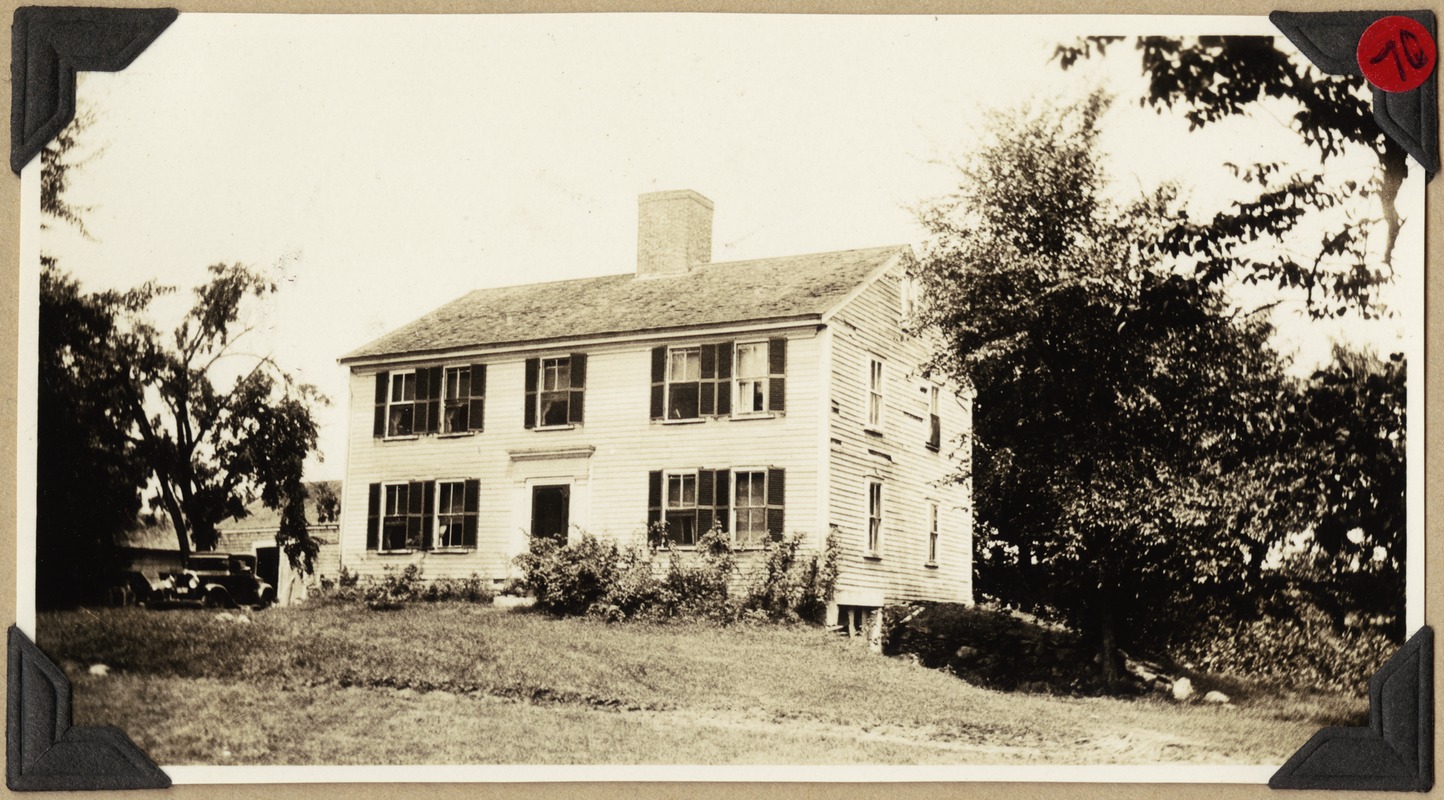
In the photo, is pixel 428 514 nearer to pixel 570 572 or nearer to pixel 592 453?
pixel 570 572

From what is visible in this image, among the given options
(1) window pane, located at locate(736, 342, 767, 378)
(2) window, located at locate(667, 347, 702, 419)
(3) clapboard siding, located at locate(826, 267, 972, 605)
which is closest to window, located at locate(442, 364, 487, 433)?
(2) window, located at locate(667, 347, 702, 419)

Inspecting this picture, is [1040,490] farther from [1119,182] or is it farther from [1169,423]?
[1119,182]

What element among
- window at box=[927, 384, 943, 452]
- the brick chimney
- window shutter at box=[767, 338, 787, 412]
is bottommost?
window at box=[927, 384, 943, 452]

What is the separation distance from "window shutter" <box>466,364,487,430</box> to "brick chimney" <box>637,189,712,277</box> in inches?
49.5

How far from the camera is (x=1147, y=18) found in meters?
6.62

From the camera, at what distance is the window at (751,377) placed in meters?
7.04

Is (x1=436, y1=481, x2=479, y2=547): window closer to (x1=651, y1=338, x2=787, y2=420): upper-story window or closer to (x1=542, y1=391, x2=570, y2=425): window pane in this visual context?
(x1=542, y1=391, x2=570, y2=425): window pane

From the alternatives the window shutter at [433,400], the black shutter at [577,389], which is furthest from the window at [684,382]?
the window shutter at [433,400]

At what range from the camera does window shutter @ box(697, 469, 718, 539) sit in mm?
6699

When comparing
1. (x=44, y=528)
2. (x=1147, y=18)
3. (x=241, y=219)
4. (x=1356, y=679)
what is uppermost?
(x=1147, y=18)

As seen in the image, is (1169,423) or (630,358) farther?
(630,358)

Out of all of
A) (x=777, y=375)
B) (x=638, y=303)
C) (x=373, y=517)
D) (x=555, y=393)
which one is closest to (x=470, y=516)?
(x=373, y=517)

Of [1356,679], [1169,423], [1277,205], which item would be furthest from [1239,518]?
[1277,205]

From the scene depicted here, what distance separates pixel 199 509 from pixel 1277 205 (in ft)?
18.9
